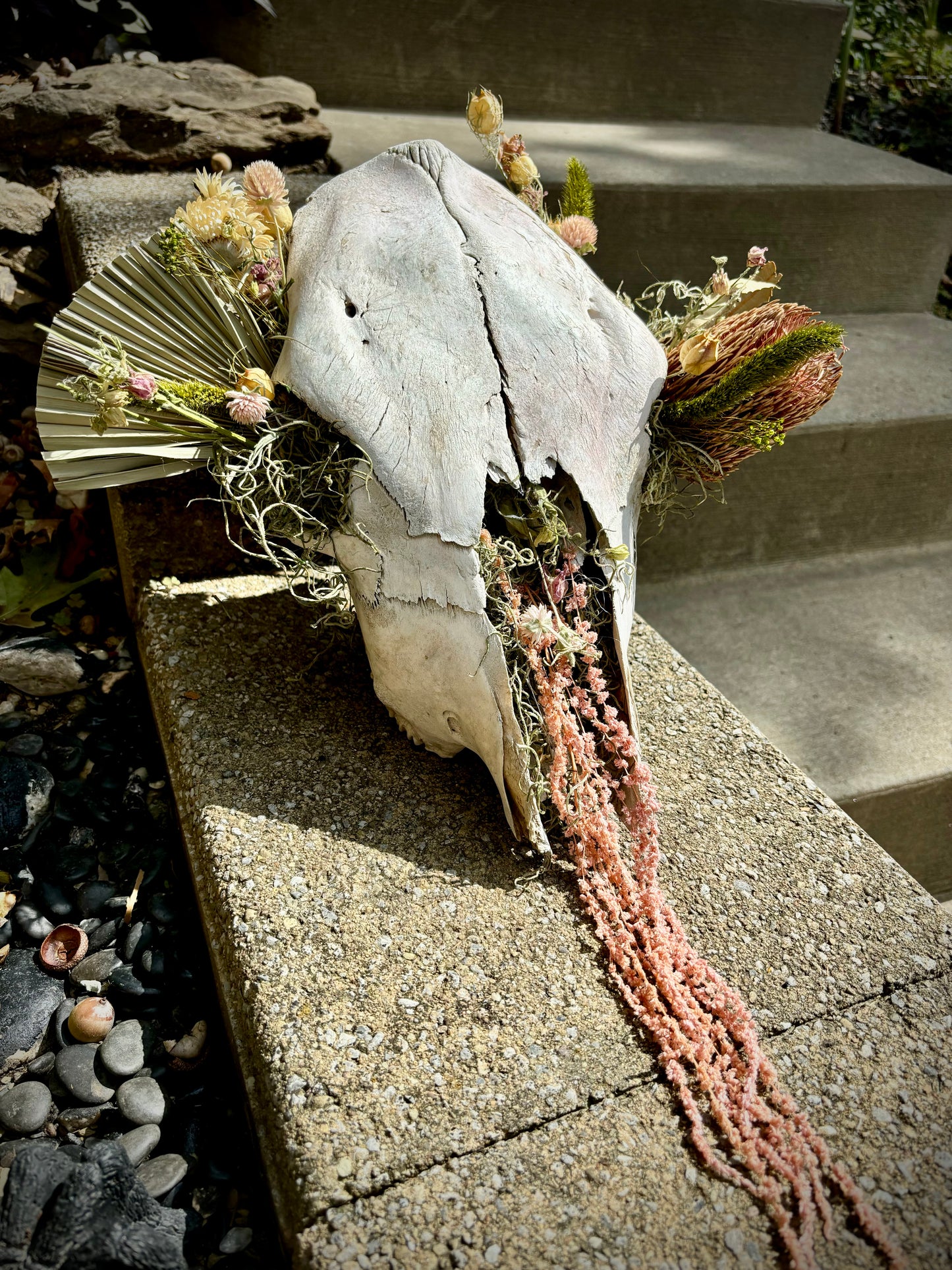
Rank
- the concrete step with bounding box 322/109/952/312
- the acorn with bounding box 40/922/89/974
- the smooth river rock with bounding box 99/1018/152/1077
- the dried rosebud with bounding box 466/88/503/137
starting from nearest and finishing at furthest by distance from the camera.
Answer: the smooth river rock with bounding box 99/1018/152/1077 → the acorn with bounding box 40/922/89/974 → the dried rosebud with bounding box 466/88/503/137 → the concrete step with bounding box 322/109/952/312

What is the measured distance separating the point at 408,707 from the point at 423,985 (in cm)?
40

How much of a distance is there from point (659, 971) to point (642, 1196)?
27cm

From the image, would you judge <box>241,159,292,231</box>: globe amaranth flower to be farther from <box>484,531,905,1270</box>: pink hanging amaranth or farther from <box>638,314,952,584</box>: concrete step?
<box>638,314,952,584</box>: concrete step

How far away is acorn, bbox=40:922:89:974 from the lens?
1.38 m

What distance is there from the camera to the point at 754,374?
1.32m

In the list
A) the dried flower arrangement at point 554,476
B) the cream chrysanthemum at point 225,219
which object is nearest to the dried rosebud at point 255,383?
the dried flower arrangement at point 554,476

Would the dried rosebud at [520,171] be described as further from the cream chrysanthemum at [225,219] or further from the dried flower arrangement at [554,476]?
the cream chrysanthemum at [225,219]

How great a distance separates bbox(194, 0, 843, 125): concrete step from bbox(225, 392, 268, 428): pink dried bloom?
1.88m

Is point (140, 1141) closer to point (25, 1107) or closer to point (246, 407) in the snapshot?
point (25, 1107)

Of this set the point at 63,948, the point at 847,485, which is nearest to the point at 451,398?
the point at 63,948

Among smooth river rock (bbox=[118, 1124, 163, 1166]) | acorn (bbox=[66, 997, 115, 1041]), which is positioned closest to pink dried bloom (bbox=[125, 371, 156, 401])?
acorn (bbox=[66, 997, 115, 1041])

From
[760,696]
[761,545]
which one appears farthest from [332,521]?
[761,545]

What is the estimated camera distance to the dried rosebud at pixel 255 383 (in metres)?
1.35

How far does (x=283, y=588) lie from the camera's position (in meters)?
1.81
